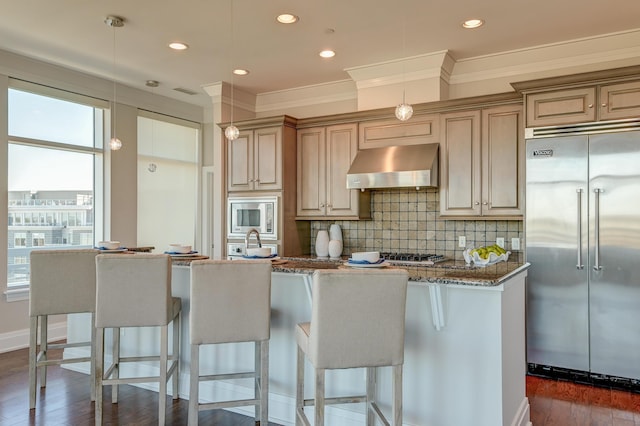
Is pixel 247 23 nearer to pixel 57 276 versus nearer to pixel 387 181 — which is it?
pixel 387 181

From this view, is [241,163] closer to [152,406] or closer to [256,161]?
[256,161]

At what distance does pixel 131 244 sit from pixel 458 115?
4.08 meters

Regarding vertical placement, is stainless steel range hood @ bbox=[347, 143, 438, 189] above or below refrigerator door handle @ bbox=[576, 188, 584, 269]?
above

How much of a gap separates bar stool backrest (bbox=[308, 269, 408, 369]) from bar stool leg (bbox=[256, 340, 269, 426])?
583 mm

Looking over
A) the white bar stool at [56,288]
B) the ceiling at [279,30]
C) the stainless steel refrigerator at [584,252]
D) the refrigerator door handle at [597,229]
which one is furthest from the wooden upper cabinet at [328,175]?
the white bar stool at [56,288]

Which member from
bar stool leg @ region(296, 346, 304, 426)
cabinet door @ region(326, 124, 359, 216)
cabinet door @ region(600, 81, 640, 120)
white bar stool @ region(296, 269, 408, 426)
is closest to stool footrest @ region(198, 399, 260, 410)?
bar stool leg @ region(296, 346, 304, 426)

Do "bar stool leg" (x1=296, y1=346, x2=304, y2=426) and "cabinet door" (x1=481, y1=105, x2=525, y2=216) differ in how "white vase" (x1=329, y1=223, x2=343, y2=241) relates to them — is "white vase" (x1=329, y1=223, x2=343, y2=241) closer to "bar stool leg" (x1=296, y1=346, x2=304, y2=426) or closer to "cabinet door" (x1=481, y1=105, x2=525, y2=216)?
"cabinet door" (x1=481, y1=105, x2=525, y2=216)

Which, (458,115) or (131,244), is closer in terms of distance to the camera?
(458,115)

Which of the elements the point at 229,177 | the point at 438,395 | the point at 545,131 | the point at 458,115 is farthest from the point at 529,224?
the point at 229,177

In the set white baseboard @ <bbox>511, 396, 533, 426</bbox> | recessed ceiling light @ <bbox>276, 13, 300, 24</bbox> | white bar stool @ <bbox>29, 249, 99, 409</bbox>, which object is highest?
recessed ceiling light @ <bbox>276, 13, 300, 24</bbox>

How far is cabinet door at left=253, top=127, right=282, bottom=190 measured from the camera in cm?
515

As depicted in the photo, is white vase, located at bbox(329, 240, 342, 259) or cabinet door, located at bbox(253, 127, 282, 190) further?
cabinet door, located at bbox(253, 127, 282, 190)

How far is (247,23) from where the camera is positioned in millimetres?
3832

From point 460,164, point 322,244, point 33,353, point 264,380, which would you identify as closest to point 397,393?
point 264,380
